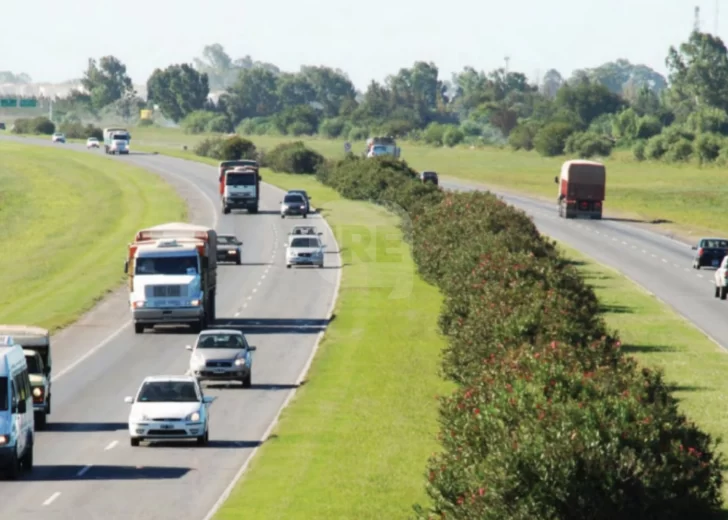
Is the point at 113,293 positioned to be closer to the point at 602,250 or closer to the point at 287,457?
the point at 602,250

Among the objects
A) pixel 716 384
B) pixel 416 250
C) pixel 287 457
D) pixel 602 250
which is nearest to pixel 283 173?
pixel 602 250

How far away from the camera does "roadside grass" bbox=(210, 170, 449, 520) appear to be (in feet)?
103

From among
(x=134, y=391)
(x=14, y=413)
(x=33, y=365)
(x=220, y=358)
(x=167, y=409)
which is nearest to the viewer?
(x=14, y=413)

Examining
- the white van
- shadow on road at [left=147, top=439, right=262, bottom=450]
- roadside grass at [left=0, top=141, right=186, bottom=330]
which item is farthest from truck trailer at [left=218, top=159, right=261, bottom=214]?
the white van

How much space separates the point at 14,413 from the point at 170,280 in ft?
94.5

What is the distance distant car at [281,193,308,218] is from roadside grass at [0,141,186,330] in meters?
7.88

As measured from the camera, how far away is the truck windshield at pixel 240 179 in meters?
126

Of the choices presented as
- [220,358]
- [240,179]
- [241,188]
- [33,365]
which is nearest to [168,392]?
[33,365]

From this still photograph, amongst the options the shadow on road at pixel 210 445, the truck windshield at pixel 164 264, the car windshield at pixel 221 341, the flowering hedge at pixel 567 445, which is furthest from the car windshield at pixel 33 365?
the truck windshield at pixel 164 264

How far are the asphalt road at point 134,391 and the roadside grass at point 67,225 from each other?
8.70ft

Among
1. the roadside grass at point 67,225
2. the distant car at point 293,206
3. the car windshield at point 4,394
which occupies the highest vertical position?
the car windshield at point 4,394

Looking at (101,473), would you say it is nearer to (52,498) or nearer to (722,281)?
(52,498)

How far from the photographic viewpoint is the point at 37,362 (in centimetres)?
4194

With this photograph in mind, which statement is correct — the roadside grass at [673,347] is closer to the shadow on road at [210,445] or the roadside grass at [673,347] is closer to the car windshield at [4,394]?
the shadow on road at [210,445]
